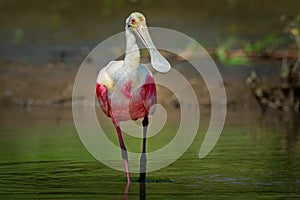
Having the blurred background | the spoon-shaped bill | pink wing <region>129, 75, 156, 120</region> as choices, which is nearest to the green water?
the blurred background

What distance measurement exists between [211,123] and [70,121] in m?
2.08

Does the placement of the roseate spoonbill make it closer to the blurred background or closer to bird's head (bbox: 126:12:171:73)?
bird's head (bbox: 126:12:171:73)

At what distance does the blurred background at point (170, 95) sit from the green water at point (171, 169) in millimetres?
11

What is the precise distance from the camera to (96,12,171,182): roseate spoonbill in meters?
8.59

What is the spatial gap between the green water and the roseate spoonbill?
53 cm

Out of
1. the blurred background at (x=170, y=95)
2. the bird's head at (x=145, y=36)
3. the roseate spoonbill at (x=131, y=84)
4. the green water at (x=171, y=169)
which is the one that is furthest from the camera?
the bird's head at (x=145, y=36)

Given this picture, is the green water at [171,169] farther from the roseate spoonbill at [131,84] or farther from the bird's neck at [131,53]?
the bird's neck at [131,53]

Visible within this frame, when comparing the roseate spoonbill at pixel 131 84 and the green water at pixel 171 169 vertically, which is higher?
the roseate spoonbill at pixel 131 84

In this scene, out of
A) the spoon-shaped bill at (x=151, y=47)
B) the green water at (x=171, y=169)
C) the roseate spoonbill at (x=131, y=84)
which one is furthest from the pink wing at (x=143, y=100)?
the green water at (x=171, y=169)

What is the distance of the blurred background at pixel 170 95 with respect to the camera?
799 cm

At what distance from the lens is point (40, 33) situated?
58.0ft

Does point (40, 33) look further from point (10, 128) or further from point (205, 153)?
point (205, 153)

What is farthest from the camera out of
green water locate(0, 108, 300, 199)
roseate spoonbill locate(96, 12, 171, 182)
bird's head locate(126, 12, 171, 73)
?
bird's head locate(126, 12, 171, 73)

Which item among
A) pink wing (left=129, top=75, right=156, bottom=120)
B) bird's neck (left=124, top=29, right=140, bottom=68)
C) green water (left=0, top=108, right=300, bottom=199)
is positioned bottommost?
green water (left=0, top=108, right=300, bottom=199)
